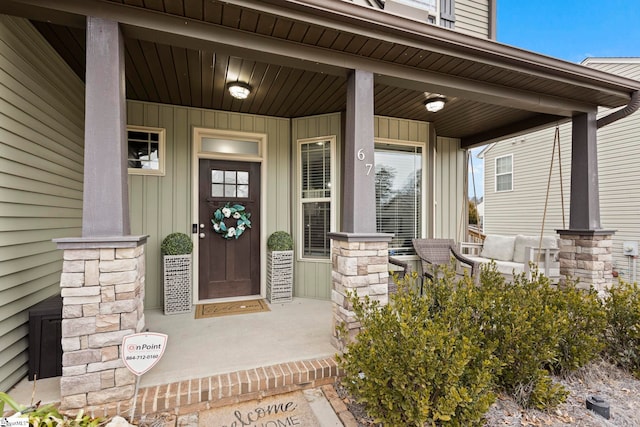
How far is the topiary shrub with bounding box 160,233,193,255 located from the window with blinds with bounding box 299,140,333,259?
1.51 meters

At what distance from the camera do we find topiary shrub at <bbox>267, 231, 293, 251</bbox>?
4.00m

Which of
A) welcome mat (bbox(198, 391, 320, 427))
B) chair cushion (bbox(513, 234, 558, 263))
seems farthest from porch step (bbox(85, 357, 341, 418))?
chair cushion (bbox(513, 234, 558, 263))

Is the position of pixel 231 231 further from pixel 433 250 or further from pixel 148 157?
pixel 433 250

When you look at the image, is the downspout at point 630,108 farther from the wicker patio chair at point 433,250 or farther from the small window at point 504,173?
the small window at point 504,173

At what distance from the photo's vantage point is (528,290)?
2.53m

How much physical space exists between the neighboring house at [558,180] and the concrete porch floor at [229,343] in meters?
4.80

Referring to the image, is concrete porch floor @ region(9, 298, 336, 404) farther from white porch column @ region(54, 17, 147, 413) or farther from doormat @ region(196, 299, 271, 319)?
white porch column @ region(54, 17, 147, 413)

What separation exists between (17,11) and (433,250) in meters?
4.75

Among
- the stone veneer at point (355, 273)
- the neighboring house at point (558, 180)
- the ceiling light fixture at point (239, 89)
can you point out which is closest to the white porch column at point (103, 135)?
the ceiling light fixture at point (239, 89)

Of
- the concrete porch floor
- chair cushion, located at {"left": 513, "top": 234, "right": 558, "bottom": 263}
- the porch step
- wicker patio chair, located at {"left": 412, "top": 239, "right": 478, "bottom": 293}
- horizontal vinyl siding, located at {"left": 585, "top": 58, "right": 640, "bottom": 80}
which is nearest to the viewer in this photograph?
the porch step

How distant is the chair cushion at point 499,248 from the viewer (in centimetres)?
560

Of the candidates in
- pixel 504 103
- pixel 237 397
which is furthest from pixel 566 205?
pixel 237 397

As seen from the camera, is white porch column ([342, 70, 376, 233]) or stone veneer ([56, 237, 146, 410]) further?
white porch column ([342, 70, 376, 233])

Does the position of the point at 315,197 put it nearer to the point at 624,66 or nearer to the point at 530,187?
the point at 530,187
